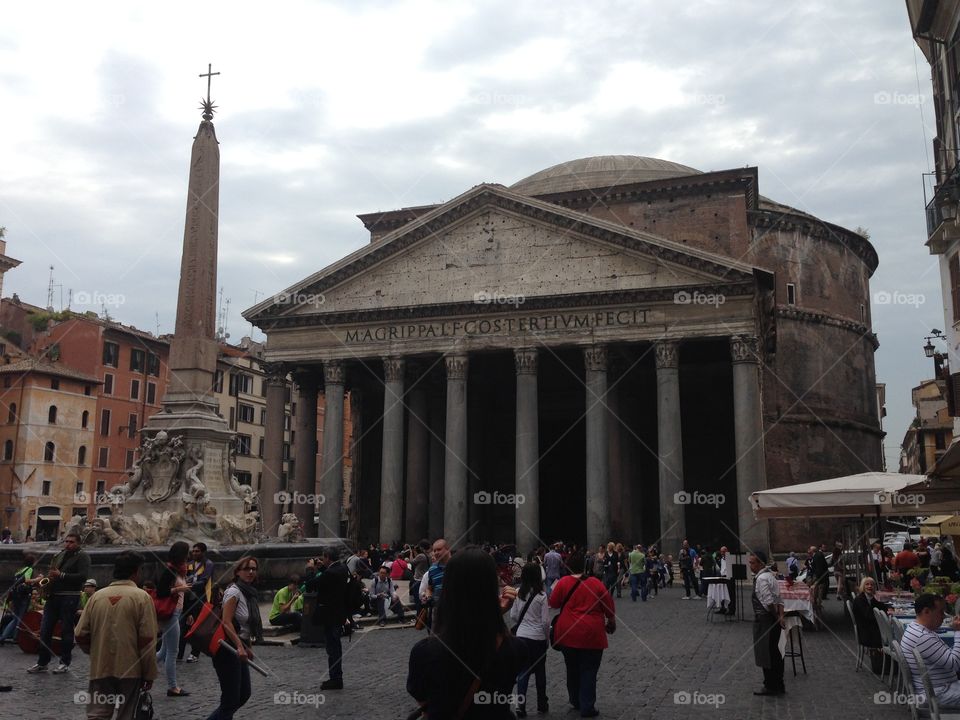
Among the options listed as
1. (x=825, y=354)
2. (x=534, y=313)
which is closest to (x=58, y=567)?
(x=534, y=313)

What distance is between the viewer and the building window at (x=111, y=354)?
40.9m

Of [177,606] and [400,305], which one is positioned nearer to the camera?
[177,606]

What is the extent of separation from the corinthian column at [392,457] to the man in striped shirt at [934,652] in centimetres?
2266

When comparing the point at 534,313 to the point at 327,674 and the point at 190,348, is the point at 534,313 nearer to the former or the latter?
the point at 190,348

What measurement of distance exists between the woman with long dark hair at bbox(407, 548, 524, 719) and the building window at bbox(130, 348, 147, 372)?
4220 cm

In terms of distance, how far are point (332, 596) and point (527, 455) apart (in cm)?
1893

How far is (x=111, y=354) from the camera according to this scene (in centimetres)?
4131

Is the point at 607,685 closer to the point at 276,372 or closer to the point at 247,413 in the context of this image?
the point at 276,372

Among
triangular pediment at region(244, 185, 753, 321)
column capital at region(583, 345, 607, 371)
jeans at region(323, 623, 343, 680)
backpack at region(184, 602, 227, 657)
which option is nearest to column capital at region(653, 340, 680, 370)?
column capital at region(583, 345, 607, 371)

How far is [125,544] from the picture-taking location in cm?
1094

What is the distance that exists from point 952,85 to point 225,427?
13.5 meters

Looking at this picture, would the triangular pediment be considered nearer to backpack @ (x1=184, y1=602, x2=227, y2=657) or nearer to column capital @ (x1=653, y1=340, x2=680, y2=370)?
column capital @ (x1=653, y1=340, x2=680, y2=370)

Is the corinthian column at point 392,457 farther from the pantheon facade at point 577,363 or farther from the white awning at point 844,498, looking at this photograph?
the white awning at point 844,498

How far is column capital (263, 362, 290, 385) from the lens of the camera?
3038 cm
